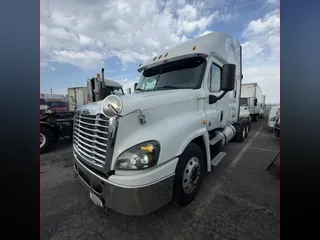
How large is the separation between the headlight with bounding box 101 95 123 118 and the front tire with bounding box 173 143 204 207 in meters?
1.15

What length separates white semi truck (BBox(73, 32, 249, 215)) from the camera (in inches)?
65.2

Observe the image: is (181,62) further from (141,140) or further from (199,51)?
(141,140)

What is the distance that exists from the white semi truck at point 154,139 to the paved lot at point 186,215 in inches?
14.3

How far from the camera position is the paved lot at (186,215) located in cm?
191

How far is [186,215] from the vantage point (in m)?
2.21

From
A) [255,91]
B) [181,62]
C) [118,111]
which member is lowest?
[118,111]

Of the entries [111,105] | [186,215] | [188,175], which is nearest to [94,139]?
[111,105]

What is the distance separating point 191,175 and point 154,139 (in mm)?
1061

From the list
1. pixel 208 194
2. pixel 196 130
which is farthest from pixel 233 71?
pixel 208 194

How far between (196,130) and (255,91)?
1547 centimetres

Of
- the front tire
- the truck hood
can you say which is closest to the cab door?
the truck hood

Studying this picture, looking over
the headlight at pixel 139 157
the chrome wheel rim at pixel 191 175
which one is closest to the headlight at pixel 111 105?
the headlight at pixel 139 157

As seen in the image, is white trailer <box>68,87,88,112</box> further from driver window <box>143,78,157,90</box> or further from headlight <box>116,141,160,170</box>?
headlight <box>116,141,160,170</box>

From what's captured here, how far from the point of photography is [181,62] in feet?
9.87
